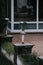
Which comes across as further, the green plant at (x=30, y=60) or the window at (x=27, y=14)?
the window at (x=27, y=14)

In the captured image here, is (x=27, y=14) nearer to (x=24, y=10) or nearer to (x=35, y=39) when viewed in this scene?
(x=24, y=10)

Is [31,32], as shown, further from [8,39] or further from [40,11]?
[8,39]

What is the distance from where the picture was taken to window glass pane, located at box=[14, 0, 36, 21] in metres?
12.6

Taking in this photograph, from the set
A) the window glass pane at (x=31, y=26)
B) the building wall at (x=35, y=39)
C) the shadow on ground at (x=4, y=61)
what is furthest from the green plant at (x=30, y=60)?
the window glass pane at (x=31, y=26)

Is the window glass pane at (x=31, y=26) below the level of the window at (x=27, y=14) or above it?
below

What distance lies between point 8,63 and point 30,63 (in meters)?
0.46

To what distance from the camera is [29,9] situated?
12758 mm

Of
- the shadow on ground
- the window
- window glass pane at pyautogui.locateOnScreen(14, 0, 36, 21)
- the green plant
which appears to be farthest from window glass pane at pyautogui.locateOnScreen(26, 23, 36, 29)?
the shadow on ground

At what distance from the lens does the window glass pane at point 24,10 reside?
12.6 metres

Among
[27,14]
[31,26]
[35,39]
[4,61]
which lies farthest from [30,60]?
[27,14]

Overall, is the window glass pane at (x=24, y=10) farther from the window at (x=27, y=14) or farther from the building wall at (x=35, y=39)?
the building wall at (x=35, y=39)

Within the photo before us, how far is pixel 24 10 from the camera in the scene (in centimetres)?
1271

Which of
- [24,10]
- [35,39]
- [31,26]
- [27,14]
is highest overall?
[24,10]

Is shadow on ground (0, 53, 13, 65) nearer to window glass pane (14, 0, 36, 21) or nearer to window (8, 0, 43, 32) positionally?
window (8, 0, 43, 32)
